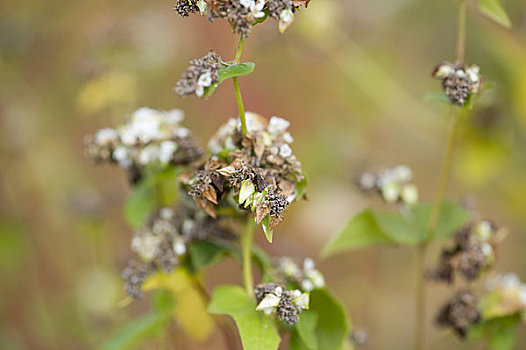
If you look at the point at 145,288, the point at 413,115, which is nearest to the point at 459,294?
the point at 145,288

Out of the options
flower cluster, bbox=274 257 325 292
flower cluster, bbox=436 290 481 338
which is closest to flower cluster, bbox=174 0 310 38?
flower cluster, bbox=274 257 325 292

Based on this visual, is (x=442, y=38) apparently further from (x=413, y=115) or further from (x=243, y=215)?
(x=243, y=215)

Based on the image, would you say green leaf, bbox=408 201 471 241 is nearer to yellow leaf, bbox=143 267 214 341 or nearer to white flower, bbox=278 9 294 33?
yellow leaf, bbox=143 267 214 341

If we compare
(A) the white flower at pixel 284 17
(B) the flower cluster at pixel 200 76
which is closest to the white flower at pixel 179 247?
(B) the flower cluster at pixel 200 76

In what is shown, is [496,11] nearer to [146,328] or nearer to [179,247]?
[179,247]

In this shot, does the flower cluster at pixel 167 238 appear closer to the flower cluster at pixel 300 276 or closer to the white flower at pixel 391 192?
the flower cluster at pixel 300 276

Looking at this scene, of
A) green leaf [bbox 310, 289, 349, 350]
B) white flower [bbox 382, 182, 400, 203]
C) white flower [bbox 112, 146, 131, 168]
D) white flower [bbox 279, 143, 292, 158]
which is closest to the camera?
white flower [bbox 279, 143, 292, 158]
